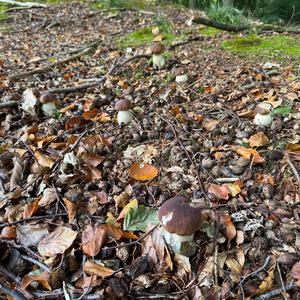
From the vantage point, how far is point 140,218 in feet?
7.48

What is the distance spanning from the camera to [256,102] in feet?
11.9

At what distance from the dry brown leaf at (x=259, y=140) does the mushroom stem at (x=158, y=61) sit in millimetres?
2406

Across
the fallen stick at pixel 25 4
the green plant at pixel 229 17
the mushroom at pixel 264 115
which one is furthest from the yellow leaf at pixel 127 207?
the fallen stick at pixel 25 4

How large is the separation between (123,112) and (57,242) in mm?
1635

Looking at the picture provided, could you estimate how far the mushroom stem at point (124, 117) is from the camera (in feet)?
11.2

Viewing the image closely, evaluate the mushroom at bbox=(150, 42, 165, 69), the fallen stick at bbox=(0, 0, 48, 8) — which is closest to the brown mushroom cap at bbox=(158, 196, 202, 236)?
the mushroom at bbox=(150, 42, 165, 69)

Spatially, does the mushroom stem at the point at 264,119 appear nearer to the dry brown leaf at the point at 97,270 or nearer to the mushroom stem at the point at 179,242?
the mushroom stem at the point at 179,242

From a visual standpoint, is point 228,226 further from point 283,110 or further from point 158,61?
point 158,61

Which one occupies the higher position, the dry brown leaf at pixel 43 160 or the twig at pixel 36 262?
the dry brown leaf at pixel 43 160

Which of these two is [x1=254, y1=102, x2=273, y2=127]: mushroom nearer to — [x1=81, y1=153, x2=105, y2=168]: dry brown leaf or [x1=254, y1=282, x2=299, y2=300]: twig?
[x1=81, y1=153, x2=105, y2=168]: dry brown leaf

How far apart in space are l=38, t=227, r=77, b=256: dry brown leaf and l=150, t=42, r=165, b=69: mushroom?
3.29 metres

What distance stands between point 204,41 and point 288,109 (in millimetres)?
3248

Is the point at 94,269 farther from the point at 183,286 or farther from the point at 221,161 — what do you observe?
the point at 221,161

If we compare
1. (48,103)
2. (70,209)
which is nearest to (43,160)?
(70,209)
